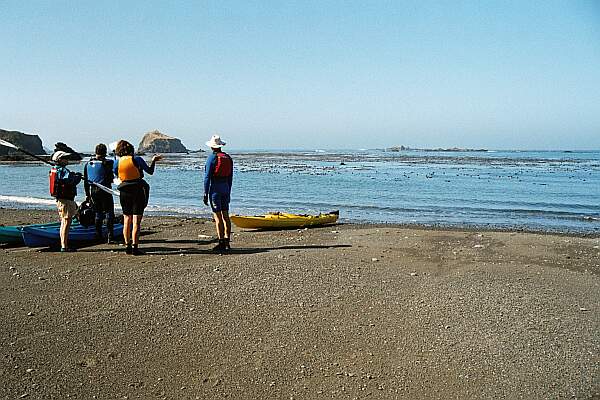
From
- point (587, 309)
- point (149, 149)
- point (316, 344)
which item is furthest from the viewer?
point (149, 149)

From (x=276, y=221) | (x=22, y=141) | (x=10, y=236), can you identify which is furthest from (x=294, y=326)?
(x=22, y=141)

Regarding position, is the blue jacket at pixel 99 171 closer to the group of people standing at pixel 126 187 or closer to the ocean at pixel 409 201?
the group of people standing at pixel 126 187

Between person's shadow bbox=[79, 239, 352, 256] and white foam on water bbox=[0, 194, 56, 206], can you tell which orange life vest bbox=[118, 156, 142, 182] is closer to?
person's shadow bbox=[79, 239, 352, 256]

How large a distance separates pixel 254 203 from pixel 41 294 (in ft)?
52.7

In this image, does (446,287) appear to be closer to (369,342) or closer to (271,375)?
(369,342)

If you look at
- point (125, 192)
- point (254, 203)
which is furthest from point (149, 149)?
point (125, 192)

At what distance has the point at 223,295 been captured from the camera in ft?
23.7

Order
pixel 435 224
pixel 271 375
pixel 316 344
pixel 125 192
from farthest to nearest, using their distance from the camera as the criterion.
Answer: pixel 435 224 → pixel 125 192 → pixel 316 344 → pixel 271 375

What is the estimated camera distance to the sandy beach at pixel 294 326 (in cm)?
500

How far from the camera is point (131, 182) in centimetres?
946

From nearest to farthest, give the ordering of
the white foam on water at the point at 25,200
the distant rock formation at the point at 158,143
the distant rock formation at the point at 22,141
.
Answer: the white foam on water at the point at 25,200 → the distant rock formation at the point at 22,141 → the distant rock formation at the point at 158,143

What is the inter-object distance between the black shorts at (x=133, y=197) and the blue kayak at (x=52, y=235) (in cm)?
202

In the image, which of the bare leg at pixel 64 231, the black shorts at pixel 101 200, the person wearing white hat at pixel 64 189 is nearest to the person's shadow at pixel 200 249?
the bare leg at pixel 64 231

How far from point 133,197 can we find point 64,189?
5.10 feet
